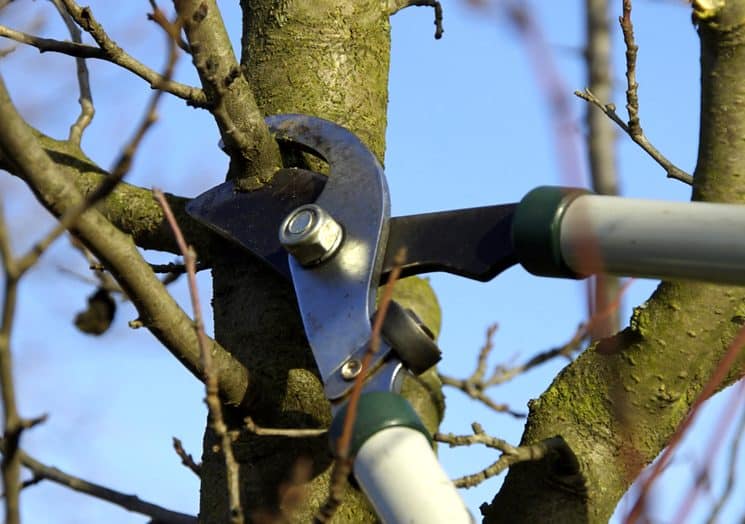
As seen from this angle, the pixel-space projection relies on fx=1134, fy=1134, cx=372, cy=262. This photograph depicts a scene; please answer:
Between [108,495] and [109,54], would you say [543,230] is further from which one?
[108,495]

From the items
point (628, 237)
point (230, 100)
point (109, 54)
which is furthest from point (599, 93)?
point (109, 54)

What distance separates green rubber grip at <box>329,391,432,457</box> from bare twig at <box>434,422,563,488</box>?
16 centimetres

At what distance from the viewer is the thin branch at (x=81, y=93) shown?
2.19m

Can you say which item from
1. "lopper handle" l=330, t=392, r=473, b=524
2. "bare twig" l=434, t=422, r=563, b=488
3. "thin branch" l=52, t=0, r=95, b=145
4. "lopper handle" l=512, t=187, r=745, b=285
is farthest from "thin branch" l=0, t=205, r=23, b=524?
"thin branch" l=52, t=0, r=95, b=145

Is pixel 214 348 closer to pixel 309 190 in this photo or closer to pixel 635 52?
pixel 309 190

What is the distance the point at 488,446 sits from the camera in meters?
1.61

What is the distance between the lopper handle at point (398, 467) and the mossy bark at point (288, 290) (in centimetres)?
21

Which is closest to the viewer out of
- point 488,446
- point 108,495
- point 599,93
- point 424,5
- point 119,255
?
point 599,93

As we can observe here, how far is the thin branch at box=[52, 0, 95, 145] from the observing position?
7.19 feet

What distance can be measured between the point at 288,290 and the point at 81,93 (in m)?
0.88

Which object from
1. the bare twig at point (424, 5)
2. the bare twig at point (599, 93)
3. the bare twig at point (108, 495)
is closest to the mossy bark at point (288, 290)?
the bare twig at point (424, 5)

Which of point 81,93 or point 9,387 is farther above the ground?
point 81,93

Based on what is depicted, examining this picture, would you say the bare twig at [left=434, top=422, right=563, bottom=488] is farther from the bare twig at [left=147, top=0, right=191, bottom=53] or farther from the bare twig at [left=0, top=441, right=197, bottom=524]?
the bare twig at [left=0, top=441, right=197, bottom=524]

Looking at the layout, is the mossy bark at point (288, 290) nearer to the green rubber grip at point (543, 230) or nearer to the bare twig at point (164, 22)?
the green rubber grip at point (543, 230)
